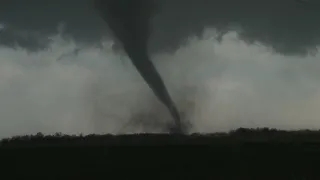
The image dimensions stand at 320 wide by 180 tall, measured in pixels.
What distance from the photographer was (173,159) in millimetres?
33156

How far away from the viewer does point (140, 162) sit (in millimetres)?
32531

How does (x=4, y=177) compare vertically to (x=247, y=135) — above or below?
below

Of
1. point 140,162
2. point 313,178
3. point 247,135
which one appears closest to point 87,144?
point 140,162

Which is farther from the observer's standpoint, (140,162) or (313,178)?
(140,162)

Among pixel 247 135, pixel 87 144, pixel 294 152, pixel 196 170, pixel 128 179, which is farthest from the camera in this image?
pixel 247 135

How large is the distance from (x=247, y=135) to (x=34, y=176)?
17.8 metres

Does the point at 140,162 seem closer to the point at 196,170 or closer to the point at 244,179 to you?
the point at 196,170

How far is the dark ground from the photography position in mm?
30000

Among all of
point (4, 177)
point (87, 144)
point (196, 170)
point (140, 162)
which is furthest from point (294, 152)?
point (4, 177)

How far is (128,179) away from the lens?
93.5 feet

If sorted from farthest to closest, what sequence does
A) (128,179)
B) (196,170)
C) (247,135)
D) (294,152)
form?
(247,135)
(294,152)
(196,170)
(128,179)

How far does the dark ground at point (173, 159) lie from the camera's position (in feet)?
98.4

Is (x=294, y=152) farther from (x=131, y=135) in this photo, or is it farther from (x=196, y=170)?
(x=131, y=135)

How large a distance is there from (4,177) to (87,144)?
843 centimetres
